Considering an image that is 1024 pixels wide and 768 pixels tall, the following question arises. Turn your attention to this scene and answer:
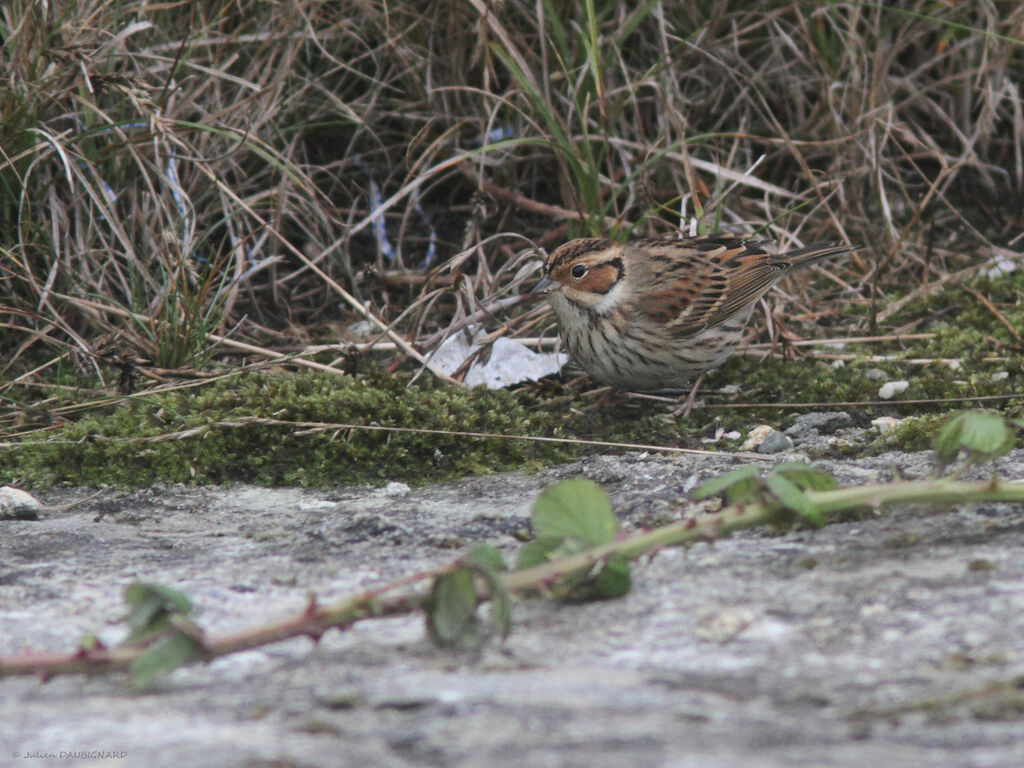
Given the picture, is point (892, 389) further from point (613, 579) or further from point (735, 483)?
point (613, 579)

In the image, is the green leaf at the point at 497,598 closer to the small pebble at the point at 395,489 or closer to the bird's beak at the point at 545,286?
the small pebble at the point at 395,489

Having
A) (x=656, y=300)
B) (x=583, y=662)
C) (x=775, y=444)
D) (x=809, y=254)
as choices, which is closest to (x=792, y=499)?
(x=583, y=662)

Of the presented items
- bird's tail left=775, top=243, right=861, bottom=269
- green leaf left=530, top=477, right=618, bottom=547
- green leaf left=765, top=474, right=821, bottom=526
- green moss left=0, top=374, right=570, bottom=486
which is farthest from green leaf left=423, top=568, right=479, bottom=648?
bird's tail left=775, top=243, right=861, bottom=269

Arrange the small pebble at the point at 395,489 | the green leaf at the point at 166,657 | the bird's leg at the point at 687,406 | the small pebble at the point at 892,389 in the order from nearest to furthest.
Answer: the green leaf at the point at 166,657, the small pebble at the point at 395,489, the small pebble at the point at 892,389, the bird's leg at the point at 687,406

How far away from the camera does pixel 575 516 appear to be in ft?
6.55

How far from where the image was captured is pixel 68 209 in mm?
4438

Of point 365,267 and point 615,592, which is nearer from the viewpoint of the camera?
point 615,592

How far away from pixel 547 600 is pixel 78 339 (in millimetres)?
2560

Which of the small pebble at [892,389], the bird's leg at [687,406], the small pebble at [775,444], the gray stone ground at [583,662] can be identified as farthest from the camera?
the bird's leg at [687,406]

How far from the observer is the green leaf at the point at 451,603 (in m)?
1.84

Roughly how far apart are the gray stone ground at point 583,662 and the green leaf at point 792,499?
152 mm

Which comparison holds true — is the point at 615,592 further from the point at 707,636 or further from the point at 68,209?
the point at 68,209

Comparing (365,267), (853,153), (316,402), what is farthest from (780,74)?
(316,402)

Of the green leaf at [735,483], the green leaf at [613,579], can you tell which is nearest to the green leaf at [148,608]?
the green leaf at [613,579]
